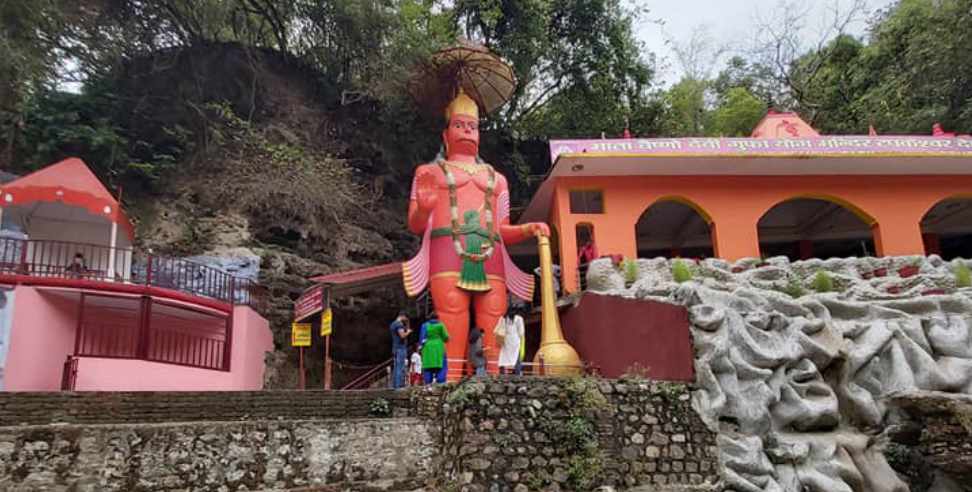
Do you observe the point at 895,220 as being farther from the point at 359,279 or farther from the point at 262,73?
the point at 262,73

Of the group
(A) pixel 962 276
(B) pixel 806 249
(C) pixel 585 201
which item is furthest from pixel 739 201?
(B) pixel 806 249

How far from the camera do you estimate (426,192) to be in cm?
1148

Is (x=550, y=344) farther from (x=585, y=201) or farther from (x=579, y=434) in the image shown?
(x=585, y=201)

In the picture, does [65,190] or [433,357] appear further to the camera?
A: [65,190]

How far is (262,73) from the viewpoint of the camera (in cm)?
1728

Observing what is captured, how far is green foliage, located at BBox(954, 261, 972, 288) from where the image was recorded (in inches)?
444

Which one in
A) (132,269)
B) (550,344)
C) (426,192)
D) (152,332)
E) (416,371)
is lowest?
(416,371)

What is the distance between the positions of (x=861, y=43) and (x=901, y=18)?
3.51 metres

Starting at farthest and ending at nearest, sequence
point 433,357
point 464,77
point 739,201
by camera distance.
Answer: point 739,201 < point 464,77 < point 433,357

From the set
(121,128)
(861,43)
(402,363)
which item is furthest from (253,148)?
(861,43)

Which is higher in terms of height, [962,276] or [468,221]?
[468,221]

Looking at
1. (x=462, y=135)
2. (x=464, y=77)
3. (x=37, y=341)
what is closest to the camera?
(x=37, y=341)

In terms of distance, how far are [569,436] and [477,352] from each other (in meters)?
2.56

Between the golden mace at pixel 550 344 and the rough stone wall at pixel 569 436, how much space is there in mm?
1852
